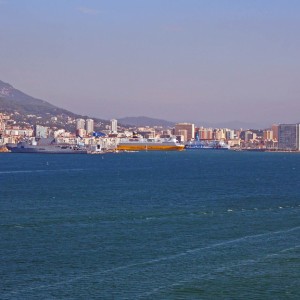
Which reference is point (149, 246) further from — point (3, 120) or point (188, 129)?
point (188, 129)

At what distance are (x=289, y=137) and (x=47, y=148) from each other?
200 ft

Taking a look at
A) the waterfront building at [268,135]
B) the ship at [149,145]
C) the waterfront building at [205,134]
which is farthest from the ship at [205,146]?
the waterfront building at [205,134]

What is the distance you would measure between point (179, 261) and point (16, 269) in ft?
9.86

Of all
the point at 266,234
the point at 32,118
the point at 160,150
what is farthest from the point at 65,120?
the point at 266,234

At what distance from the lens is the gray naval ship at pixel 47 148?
97312 millimetres

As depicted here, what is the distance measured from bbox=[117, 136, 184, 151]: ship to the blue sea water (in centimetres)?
8574

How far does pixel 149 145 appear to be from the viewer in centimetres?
11481

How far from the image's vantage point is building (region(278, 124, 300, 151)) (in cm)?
14225

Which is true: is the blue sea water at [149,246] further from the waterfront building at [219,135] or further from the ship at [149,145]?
the waterfront building at [219,135]

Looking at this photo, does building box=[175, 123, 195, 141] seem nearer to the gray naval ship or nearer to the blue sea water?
the gray naval ship

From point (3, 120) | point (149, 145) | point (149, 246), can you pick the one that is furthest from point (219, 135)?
point (149, 246)

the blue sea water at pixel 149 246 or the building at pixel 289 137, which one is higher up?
the building at pixel 289 137

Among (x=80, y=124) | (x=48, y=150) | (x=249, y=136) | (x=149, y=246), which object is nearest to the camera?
(x=149, y=246)

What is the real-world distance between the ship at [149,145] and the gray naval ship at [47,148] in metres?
13.4
